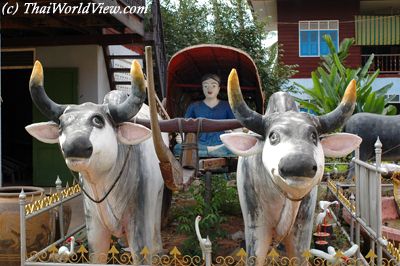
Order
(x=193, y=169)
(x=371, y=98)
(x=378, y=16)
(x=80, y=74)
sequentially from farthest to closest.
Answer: (x=378, y=16) → (x=371, y=98) → (x=80, y=74) → (x=193, y=169)

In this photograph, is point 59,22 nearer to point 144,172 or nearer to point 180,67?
point 180,67

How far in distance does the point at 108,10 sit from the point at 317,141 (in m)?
4.74

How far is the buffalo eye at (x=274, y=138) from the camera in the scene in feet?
9.48

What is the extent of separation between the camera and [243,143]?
318cm

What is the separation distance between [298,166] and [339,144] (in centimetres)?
64

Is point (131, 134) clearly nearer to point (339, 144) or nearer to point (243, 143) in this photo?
point (243, 143)

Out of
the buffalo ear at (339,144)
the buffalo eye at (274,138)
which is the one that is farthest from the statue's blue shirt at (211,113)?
the buffalo eye at (274,138)

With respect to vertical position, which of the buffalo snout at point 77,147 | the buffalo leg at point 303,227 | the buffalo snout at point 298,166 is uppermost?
the buffalo snout at point 77,147

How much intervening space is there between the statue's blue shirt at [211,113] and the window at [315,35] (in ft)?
41.0

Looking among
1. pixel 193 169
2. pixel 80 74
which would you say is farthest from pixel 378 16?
pixel 193 169

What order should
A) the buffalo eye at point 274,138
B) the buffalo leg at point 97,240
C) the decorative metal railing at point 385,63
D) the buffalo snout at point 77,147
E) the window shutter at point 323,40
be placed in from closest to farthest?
the buffalo eye at point 274,138 < the buffalo snout at point 77,147 < the buffalo leg at point 97,240 < the window shutter at point 323,40 < the decorative metal railing at point 385,63

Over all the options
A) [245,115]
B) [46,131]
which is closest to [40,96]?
[46,131]

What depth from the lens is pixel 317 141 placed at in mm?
2957

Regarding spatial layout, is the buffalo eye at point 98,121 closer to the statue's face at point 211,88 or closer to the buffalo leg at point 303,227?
the buffalo leg at point 303,227
